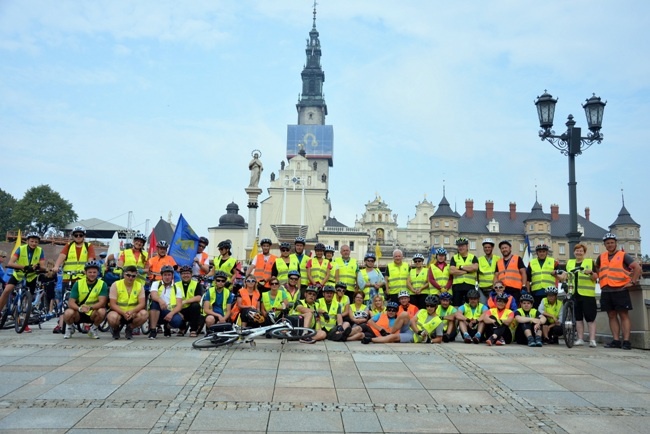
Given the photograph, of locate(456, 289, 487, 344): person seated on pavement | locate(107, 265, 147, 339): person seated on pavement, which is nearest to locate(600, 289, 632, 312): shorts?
locate(456, 289, 487, 344): person seated on pavement

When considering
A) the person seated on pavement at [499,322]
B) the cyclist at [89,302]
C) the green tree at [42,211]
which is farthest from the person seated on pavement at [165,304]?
the green tree at [42,211]

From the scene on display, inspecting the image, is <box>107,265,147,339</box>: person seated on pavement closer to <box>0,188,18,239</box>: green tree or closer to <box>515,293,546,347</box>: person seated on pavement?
<box>515,293,546,347</box>: person seated on pavement

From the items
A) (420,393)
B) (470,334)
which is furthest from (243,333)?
(470,334)

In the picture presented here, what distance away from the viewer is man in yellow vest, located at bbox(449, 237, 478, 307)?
425 inches

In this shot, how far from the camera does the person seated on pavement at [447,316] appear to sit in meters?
9.93

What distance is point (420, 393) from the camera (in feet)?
19.2

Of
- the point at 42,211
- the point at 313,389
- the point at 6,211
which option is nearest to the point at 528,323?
the point at 313,389

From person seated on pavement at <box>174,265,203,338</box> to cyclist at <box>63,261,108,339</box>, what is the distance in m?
1.27

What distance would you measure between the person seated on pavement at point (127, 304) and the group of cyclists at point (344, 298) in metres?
0.02

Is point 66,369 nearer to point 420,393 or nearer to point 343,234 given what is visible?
point 420,393

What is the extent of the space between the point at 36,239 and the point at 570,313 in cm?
941

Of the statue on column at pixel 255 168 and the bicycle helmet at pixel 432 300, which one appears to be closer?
the bicycle helmet at pixel 432 300

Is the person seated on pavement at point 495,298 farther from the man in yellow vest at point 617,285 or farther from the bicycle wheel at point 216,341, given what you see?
the bicycle wheel at point 216,341

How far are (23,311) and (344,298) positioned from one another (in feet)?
18.7
